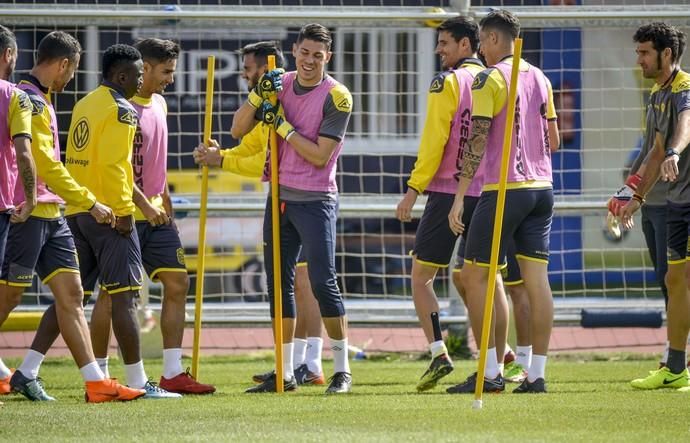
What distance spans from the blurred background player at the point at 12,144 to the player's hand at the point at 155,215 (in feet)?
3.24

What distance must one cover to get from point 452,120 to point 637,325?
339 cm

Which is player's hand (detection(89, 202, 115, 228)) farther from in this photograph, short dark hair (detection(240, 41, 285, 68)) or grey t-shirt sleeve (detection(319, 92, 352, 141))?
short dark hair (detection(240, 41, 285, 68))

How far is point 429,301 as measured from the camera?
30.2ft

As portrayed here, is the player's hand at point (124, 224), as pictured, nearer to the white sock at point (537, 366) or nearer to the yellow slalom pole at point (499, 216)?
the yellow slalom pole at point (499, 216)

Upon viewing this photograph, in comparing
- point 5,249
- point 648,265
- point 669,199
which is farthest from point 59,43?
point 648,265

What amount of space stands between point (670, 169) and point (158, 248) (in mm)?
3281

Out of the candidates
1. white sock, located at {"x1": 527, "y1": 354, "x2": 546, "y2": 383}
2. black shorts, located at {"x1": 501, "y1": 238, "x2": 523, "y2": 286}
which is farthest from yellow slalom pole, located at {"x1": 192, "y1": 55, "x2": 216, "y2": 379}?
white sock, located at {"x1": 527, "y1": 354, "x2": 546, "y2": 383}

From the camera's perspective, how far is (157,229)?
29.7 ft

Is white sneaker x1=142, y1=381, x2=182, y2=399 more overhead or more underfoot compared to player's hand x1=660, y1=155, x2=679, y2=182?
more underfoot

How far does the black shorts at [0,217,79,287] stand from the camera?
8172mm

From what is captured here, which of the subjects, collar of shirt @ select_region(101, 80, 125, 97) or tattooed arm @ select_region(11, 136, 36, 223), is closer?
tattooed arm @ select_region(11, 136, 36, 223)

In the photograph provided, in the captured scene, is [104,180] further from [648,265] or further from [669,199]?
[648,265]

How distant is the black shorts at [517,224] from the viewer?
848 centimetres

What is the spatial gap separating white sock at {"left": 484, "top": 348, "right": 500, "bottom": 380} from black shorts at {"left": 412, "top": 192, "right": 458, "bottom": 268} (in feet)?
2.45
